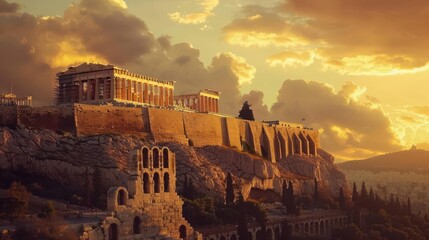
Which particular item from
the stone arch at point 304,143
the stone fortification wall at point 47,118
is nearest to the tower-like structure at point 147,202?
the stone fortification wall at point 47,118

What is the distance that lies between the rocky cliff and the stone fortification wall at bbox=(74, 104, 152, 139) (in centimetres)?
205

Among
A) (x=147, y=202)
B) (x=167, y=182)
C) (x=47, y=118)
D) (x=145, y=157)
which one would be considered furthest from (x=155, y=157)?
(x=47, y=118)

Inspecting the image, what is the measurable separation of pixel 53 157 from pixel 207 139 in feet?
92.9

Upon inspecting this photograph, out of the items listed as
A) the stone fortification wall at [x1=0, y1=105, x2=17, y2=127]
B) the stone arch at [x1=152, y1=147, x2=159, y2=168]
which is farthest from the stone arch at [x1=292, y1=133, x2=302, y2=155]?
the stone arch at [x1=152, y1=147, x2=159, y2=168]

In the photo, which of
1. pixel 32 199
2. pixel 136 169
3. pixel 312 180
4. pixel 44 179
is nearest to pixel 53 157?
pixel 44 179

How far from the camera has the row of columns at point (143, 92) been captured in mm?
86562

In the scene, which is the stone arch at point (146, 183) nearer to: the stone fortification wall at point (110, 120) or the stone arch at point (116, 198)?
the stone arch at point (116, 198)

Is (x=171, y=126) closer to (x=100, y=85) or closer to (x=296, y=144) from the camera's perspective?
(x=100, y=85)

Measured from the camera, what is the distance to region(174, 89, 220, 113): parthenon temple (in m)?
109

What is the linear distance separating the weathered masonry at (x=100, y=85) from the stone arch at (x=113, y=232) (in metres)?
44.1

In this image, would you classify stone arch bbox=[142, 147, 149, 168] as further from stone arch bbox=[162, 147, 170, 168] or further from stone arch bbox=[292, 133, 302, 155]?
stone arch bbox=[292, 133, 302, 155]

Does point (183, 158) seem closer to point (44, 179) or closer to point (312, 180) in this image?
point (44, 179)

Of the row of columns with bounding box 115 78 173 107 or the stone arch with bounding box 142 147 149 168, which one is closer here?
the stone arch with bounding box 142 147 149 168

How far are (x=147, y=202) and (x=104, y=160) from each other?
26.1m
